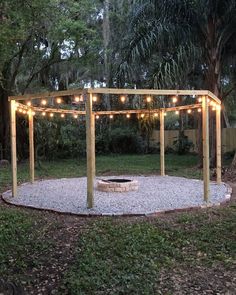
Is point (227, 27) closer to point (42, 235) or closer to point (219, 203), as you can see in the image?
point (219, 203)

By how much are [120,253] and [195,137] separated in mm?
16894

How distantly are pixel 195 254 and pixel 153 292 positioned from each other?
1047 mm

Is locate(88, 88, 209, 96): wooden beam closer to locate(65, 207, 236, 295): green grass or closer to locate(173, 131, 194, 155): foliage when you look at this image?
locate(65, 207, 236, 295): green grass

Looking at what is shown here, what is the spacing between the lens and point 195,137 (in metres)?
20.6

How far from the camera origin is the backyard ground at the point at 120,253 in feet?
12.2

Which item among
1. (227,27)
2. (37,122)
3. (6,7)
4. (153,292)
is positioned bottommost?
(153,292)

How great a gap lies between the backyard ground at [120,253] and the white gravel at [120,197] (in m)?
0.51

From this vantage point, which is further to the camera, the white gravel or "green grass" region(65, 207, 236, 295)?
the white gravel

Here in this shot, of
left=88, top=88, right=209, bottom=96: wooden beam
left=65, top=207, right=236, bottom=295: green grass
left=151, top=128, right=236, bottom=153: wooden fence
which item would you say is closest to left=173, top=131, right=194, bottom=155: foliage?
left=151, top=128, right=236, bottom=153: wooden fence

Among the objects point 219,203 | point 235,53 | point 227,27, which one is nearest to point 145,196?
point 219,203

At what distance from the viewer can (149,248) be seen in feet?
14.8

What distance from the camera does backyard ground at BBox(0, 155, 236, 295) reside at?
12.2 feet

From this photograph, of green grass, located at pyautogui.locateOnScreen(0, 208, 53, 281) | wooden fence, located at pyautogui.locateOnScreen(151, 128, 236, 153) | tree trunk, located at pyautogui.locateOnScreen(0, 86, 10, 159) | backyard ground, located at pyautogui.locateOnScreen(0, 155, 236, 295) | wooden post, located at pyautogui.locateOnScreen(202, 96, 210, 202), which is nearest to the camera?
backyard ground, located at pyautogui.locateOnScreen(0, 155, 236, 295)

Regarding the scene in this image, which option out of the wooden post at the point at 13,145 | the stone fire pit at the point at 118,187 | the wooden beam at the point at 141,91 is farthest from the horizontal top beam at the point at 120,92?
the stone fire pit at the point at 118,187
